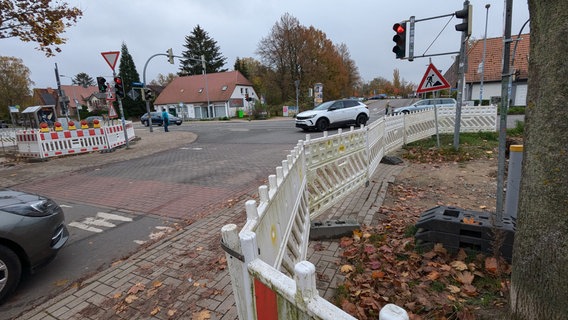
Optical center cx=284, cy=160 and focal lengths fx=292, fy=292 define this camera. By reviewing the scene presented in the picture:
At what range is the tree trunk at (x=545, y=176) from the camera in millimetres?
1492

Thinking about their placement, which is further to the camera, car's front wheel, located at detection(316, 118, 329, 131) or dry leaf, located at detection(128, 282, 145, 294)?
car's front wheel, located at detection(316, 118, 329, 131)

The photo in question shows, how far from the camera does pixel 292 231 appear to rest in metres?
2.84

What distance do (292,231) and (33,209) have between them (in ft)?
10.00

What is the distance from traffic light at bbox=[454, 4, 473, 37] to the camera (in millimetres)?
8234

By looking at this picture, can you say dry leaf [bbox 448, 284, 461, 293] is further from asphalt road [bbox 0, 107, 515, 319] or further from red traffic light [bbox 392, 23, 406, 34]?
red traffic light [bbox 392, 23, 406, 34]

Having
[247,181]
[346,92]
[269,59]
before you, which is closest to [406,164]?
[247,181]

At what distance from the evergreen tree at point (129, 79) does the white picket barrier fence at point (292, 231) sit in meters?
62.2

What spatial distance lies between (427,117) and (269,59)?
39.5 meters

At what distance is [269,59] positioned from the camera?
48500 millimetres

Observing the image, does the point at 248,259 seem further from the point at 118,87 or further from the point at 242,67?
the point at 242,67

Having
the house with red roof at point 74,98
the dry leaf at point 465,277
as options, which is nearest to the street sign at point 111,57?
the dry leaf at point 465,277

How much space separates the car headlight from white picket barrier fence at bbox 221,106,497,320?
2912mm

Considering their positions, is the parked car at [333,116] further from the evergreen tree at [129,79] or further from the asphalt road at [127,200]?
the evergreen tree at [129,79]

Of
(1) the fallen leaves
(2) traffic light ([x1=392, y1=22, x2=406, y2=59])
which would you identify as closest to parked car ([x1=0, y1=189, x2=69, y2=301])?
(1) the fallen leaves
